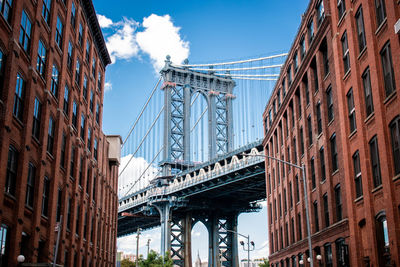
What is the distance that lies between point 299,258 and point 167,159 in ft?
199

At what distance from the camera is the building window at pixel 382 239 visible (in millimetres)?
25359

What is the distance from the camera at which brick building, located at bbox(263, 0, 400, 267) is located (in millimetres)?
24328

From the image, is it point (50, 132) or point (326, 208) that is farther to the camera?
point (326, 208)

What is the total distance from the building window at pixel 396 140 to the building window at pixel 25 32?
16990 mm

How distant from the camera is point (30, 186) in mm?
27688

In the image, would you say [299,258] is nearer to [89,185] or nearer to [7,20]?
[89,185]

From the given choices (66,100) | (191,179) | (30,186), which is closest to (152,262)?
(191,179)

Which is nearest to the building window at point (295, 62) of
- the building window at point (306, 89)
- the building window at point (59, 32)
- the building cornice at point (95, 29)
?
the building window at point (306, 89)

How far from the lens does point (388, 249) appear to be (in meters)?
25.2

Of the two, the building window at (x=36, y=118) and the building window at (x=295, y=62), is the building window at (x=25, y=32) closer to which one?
the building window at (x=36, y=118)

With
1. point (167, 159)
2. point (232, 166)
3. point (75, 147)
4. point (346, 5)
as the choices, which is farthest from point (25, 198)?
point (167, 159)

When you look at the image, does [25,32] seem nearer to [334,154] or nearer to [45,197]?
[45,197]

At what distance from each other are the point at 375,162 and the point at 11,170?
1653 centimetres

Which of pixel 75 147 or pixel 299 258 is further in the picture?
pixel 299 258
